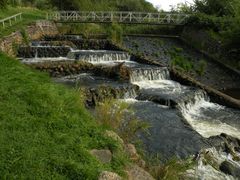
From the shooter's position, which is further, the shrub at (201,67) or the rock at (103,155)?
the shrub at (201,67)

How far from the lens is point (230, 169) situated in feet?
29.2

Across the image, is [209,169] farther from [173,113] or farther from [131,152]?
[173,113]

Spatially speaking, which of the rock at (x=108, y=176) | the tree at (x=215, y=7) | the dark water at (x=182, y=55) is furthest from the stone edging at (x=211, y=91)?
the tree at (x=215, y=7)

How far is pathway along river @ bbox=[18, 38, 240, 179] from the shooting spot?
1005cm

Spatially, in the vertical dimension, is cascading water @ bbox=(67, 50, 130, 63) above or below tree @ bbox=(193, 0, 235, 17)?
below

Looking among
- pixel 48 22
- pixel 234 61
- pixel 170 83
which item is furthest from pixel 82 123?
pixel 48 22

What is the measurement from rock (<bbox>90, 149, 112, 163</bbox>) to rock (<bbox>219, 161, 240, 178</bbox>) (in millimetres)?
3825

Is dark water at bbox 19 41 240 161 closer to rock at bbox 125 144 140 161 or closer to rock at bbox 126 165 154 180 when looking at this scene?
rock at bbox 125 144 140 161

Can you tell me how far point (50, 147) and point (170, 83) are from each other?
1197cm

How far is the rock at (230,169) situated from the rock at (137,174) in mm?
3320

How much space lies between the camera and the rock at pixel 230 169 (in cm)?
883

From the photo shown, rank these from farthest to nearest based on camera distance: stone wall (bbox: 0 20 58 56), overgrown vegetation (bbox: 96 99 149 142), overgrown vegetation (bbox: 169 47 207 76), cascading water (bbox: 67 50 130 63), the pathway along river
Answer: overgrown vegetation (bbox: 169 47 207 76) < cascading water (bbox: 67 50 130 63) < stone wall (bbox: 0 20 58 56) < the pathway along river < overgrown vegetation (bbox: 96 99 149 142)

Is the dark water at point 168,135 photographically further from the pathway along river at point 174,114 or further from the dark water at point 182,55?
the dark water at point 182,55

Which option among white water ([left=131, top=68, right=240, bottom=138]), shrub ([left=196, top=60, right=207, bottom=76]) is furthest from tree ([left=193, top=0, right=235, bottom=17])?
white water ([left=131, top=68, right=240, bottom=138])
